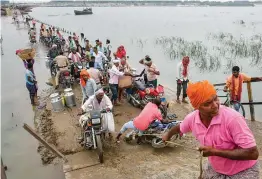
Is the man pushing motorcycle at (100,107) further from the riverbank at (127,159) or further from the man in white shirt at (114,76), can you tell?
the man in white shirt at (114,76)

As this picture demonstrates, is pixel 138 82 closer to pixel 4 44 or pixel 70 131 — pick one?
pixel 70 131

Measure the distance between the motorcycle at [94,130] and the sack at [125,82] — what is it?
9.16ft

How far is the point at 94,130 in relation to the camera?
5.97 metres

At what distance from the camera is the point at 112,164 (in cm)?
583

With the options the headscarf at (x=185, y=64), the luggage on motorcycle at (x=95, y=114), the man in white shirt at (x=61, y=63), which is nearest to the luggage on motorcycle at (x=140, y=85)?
the headscarf at (x=185, y=64)

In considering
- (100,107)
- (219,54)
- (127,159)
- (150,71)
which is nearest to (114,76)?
(150,71)

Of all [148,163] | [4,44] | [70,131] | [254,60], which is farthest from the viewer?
[4,44]

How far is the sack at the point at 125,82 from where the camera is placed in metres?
8.95

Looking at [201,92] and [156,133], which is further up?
[201,92]

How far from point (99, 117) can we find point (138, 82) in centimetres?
319

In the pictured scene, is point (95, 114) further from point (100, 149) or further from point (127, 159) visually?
point (127, 159)

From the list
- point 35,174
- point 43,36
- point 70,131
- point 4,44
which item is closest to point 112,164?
point 35,174

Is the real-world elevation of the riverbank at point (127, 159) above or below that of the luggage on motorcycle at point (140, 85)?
below

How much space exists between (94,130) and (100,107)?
736 mm
